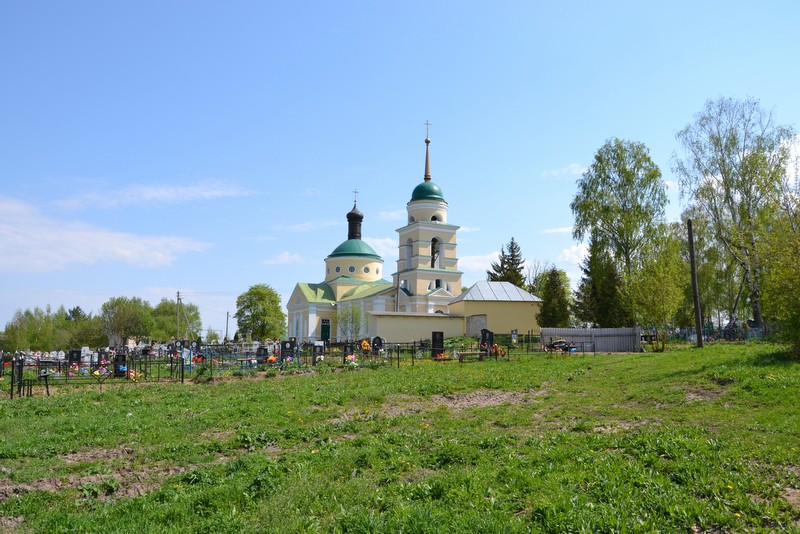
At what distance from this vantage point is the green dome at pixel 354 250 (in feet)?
226

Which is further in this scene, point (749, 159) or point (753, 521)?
point (749, 159)

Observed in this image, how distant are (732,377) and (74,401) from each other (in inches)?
632

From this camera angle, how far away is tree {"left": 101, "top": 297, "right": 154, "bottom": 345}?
7400 cm

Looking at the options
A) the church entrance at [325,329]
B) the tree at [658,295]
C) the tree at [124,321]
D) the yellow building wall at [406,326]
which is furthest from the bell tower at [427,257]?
the tree at [124,321]

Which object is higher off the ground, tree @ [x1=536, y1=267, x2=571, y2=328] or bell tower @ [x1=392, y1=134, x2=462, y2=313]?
bell tower @ [x1=392, y1=134, x2=462, y2=313]

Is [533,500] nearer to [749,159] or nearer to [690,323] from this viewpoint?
[749,159]

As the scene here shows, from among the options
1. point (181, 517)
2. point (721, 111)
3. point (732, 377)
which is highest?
point (721, 111)

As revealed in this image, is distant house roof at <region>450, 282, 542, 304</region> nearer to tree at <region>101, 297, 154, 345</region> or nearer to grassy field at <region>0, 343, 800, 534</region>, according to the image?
grassy field at <region>0, 343, 800, 534</region>

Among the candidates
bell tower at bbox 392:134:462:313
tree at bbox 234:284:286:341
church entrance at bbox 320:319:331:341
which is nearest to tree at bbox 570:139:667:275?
bell tower at bbox 392:134:462:313

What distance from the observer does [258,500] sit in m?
7.38

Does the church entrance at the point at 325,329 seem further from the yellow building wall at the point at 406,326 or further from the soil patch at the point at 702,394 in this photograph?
the soil patch at the point at 702,394

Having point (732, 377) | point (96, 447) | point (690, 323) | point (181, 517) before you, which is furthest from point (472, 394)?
point (690, 323)

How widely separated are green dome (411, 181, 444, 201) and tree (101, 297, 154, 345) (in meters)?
38.4

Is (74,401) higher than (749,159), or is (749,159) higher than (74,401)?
(749,159)
